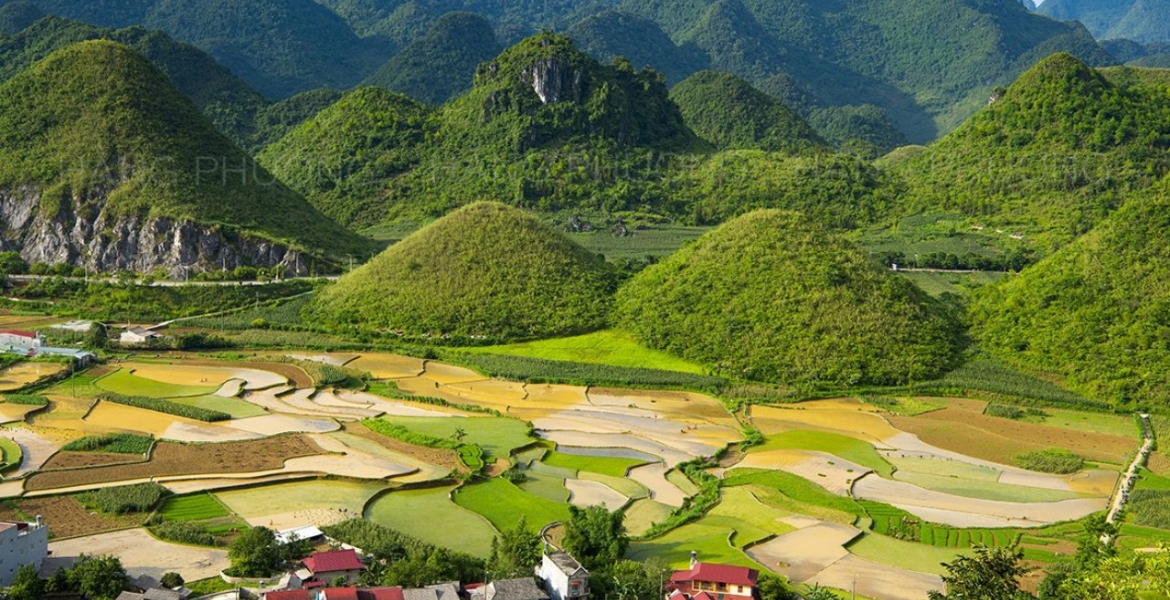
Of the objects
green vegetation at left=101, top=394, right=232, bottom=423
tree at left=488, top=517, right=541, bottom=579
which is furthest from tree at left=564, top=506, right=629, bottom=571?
green vegetation at left=101, top=394, right=232, bottom=423

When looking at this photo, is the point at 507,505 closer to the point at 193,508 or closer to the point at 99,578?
the point at 193,508

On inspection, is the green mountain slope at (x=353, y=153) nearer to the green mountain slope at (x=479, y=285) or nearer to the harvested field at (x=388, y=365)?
the green mountain slope at (x=479, y=285)

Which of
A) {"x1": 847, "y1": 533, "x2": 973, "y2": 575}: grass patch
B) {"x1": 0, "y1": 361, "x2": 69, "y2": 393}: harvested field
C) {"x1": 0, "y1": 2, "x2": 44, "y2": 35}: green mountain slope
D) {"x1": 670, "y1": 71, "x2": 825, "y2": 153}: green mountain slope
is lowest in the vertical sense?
{"x1": 847, "y1": 533, "x2": 973, "y2": 575}: grass patch

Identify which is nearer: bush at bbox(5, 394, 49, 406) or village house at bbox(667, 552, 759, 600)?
village house at bbox(667, 552, 759, 600)

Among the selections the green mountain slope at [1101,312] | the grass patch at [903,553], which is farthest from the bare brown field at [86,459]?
the green mountain slope at [1101,312]

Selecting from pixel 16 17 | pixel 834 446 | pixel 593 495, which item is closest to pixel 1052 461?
pixel 834 446

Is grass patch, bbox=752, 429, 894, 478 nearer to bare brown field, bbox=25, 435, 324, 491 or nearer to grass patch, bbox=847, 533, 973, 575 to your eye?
grass patch, bbox=847, 533, 973, 575
